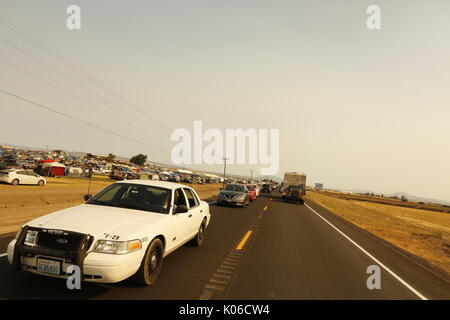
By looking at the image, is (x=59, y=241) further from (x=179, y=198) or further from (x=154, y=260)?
(x=179, y=198)

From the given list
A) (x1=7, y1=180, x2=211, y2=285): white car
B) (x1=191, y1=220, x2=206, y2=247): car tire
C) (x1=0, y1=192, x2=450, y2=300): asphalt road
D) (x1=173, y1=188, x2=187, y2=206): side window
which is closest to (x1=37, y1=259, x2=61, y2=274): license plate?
(x1=7, y1=180, x2=211, y2=285): white car

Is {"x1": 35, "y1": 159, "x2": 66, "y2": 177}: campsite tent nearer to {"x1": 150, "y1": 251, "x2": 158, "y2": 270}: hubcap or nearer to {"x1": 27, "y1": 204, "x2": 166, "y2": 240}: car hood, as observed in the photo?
{"x1": 27, "y1": 204, "x2": 166, "y2": 240}: car hood

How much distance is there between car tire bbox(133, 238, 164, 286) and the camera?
4625 mm

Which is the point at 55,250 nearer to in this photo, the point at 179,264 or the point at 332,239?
the point at 179,264

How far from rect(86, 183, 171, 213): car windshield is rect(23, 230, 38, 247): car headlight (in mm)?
1582

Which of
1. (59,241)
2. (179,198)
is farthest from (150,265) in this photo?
(179,198)

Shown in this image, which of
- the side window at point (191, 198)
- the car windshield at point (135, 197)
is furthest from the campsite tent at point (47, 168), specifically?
the car windshield at point (135, 197)

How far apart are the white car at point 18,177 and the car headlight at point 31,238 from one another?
25391 mm

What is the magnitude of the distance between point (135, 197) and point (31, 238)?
2.10 m

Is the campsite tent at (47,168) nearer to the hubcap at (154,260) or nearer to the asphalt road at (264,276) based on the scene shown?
the asphalt road at (264,276)

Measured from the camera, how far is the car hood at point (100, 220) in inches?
166

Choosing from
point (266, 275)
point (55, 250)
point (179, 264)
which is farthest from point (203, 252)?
point (55, 250)

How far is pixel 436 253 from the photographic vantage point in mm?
11586
